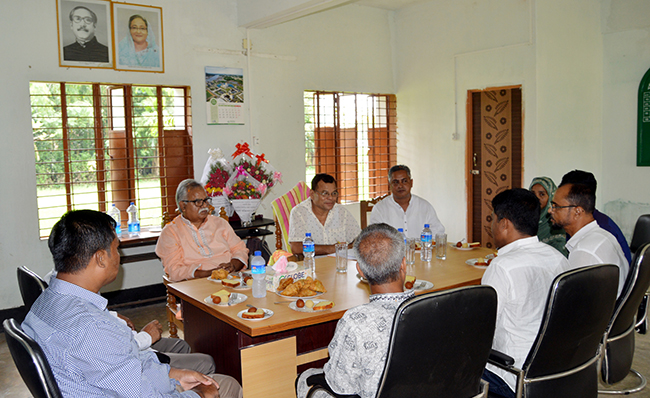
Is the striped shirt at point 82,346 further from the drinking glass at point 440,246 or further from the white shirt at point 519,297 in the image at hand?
the drinking glass at point 440,246

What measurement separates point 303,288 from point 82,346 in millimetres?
1277

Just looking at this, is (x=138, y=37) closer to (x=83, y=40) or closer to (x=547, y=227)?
(x=83, y=40)

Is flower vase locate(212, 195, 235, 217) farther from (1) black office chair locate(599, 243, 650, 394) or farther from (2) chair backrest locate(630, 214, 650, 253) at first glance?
(1) black office chair locate(599, 243, 650, 394)

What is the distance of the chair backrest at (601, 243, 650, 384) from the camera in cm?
240

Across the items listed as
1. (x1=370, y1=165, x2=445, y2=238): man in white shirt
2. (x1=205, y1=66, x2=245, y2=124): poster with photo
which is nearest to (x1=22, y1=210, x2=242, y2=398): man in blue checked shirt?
(x1=370, y1=165, x2=445, y2=238): man in white shirt

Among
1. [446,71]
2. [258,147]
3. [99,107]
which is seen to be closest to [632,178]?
[446,71]

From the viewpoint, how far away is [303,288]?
274cm

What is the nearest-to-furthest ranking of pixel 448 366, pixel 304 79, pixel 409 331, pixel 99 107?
pixel 409 331 < pixel 448 366 < pixel 99 107 < pixel 304 79

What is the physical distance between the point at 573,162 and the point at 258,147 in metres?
3.59

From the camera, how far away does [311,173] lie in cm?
666

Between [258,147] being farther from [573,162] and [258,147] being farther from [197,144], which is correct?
[573,162]

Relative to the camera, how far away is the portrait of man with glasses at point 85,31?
4.68 metres

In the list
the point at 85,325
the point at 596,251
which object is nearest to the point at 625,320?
the point at 596,251

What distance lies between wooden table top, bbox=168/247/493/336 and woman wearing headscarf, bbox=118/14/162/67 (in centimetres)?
276
